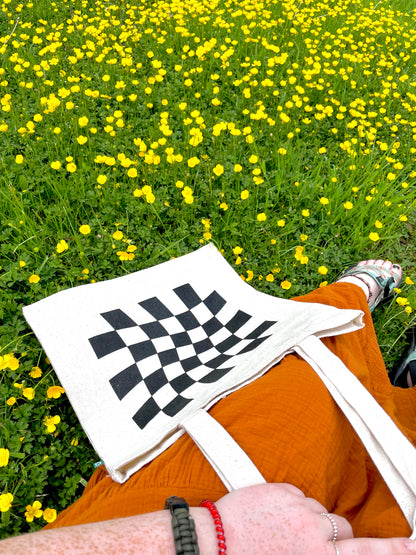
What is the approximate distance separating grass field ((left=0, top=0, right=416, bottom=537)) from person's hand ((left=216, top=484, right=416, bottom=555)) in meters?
0.63

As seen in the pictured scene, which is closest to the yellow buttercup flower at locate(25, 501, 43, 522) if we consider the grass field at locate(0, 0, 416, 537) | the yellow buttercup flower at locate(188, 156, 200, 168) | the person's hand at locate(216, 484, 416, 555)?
the grass field at locate(0, 0, 416, 537)

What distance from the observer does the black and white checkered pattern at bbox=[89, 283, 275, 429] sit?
1.06 m

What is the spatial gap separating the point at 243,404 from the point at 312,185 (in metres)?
1.44

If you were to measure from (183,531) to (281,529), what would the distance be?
0.18 m

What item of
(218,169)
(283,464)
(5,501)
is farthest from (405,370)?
(5,501)

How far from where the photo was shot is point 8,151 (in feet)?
6.53

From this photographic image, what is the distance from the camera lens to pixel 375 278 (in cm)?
169

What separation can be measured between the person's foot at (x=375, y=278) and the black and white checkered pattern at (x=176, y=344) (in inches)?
23.8

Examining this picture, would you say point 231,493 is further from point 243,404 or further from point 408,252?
point 408,252

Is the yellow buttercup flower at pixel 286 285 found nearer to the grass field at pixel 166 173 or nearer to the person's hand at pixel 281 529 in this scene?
the grass field at pixel 166 173

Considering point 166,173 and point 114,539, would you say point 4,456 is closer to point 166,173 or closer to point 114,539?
point 114,539

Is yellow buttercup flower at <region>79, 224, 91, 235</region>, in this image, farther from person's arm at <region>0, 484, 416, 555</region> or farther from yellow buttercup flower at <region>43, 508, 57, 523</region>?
person's arm at <region>0, 484, 416, 555</region>

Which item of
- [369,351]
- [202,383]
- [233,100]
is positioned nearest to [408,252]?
[369,351]

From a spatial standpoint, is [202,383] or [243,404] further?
[202,383]
